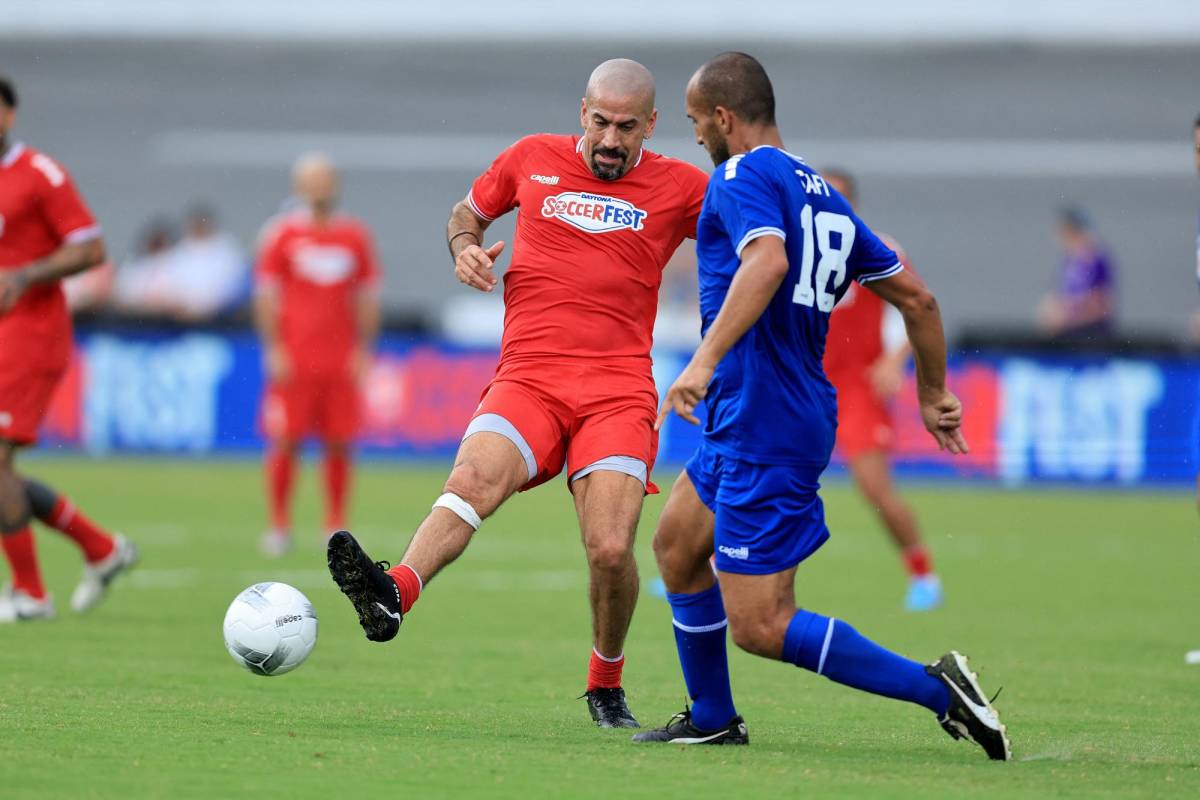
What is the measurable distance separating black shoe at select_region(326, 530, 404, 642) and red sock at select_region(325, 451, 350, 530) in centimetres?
833

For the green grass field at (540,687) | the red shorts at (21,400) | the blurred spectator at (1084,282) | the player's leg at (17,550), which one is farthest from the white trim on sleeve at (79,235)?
the blurred spectator at (1084,282)

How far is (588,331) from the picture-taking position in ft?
22.9

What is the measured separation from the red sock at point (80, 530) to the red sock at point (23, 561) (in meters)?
0.24

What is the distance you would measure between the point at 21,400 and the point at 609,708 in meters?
4.17

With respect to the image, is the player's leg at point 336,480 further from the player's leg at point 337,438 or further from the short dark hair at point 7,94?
the short dark hair at point 7,94

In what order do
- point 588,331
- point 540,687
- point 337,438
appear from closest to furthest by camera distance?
point 588,331, point 540,687, point 337,438

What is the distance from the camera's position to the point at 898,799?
5203mm

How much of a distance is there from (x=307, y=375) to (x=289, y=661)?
837 centimetres

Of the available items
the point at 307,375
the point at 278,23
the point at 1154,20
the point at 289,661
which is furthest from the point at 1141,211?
the point at 289,661

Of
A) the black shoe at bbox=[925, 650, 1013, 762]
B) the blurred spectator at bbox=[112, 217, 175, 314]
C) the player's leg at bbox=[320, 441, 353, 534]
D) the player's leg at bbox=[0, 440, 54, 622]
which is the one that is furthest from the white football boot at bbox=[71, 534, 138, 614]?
the blurred spectator at bbox=[112, 217, 175, 314]

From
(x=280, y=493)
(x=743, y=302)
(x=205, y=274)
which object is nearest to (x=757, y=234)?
(x=743, y=302)

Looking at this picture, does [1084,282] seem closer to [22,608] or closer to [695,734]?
[22,608]

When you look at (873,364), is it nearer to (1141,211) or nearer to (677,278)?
(677,278)

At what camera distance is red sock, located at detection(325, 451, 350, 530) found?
14289 millimetres
